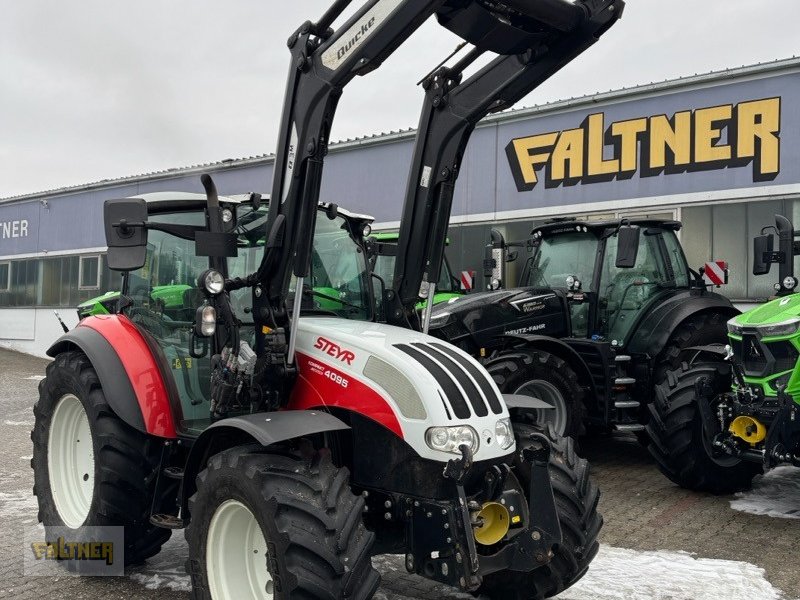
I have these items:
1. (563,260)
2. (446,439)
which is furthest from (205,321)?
(563,260)

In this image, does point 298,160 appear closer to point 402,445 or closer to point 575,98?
point 402,445

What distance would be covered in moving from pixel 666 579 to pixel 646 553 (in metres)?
0.51

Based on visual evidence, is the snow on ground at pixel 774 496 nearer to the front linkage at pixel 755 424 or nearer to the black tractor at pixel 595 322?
the front linkage at pixel 755 424

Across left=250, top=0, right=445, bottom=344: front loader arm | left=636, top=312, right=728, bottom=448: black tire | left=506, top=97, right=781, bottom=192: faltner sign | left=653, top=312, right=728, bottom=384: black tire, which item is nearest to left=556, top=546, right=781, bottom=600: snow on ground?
left=250, top=0, right=445, bottom=344: front loader arm

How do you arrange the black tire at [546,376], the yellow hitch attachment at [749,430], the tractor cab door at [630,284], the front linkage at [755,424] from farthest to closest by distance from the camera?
the tractor cab door at [630,284]
the black tire at [546,376]
the yellow hitch attachment at [749,430]
the front linkage at [755,424]

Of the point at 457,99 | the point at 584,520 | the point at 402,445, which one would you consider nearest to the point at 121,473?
the point at 402,445

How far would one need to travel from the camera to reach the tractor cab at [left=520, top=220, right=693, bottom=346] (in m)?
8.20

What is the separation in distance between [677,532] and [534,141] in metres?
7.93

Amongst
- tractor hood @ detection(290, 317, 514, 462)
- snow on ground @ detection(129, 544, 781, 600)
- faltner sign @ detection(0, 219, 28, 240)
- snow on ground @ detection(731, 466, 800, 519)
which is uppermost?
faltner sign @ detection(0, 219, 28, 240)

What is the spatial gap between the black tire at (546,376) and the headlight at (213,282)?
3.78 meters

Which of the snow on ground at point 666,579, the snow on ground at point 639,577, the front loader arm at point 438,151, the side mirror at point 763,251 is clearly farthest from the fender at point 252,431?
the side mirror at point 763,251

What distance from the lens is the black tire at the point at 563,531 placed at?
369 cm

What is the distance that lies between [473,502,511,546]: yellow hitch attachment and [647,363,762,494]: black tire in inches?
134

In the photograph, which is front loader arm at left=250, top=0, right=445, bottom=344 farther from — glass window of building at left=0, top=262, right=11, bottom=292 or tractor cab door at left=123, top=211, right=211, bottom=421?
glass window of building at left=0, top=262, right=11, bottom=292
